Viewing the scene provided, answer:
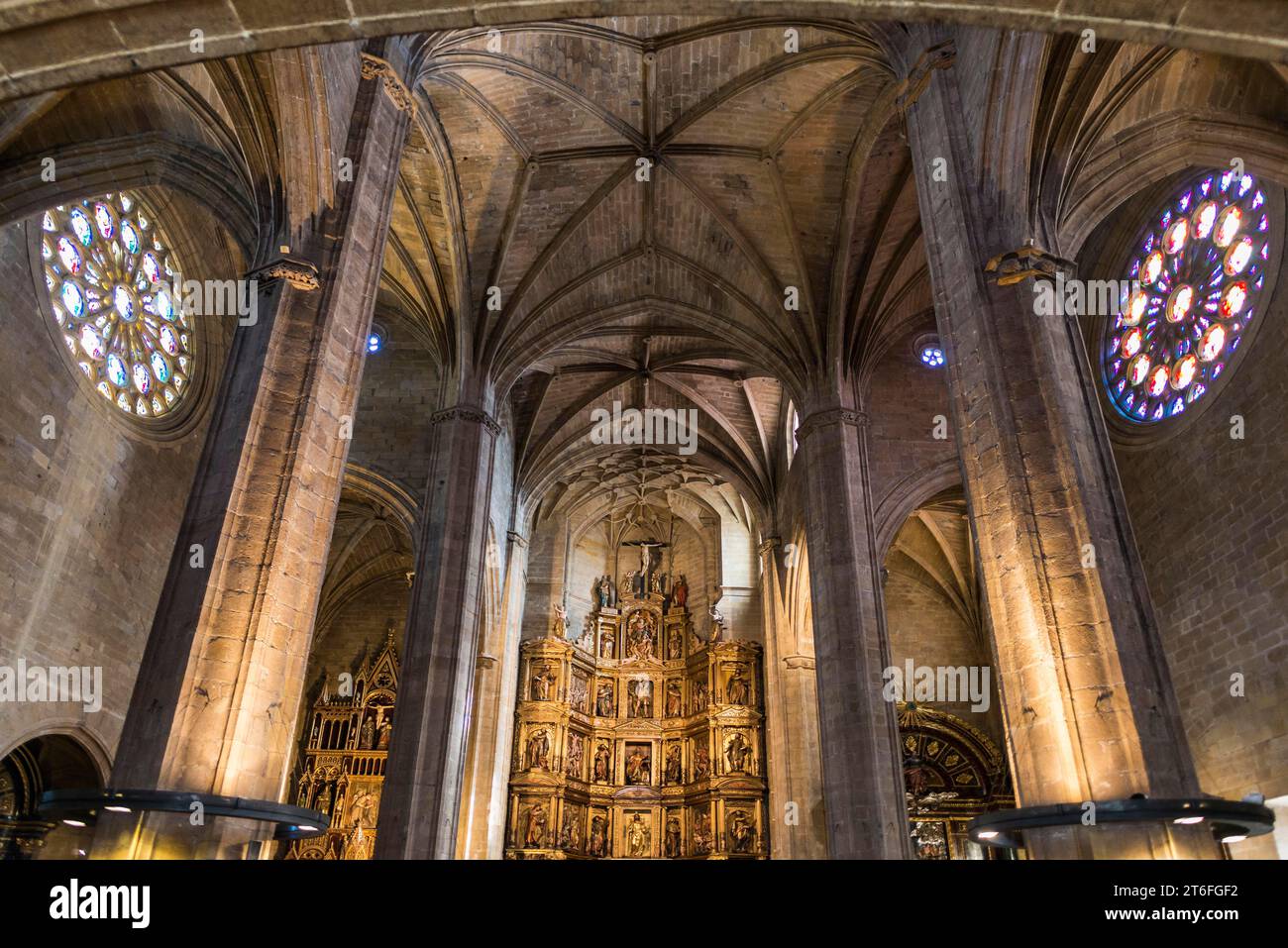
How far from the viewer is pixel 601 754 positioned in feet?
74.8

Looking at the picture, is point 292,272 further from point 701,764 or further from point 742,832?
point 701,764

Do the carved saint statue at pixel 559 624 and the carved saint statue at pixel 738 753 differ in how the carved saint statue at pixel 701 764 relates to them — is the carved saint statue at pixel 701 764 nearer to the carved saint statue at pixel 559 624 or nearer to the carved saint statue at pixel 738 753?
the carved saint statue at pixel 738 753

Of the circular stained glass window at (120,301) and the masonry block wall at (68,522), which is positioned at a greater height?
the circular stained glass window at (120,301)

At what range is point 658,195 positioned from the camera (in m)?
16.3

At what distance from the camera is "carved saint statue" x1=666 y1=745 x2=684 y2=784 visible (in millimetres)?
22375

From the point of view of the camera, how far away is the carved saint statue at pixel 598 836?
21422 mm

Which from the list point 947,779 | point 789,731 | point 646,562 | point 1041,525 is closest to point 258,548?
point 1041,525

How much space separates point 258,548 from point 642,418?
1631 cm

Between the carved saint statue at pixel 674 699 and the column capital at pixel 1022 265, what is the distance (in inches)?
685

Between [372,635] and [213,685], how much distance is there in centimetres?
1831

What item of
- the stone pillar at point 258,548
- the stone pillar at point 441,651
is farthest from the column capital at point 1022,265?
the stone pillar at point 441,651

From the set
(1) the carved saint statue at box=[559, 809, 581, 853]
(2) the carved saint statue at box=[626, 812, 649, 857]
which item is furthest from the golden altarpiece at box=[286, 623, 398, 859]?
(2) the carved saint statue at box=[626, 812, 649, 857]
